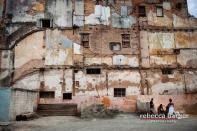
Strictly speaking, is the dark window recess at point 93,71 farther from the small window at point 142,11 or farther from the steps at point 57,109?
the small window at point 142,11

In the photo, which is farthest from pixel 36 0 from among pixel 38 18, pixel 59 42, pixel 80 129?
pixel 80 129

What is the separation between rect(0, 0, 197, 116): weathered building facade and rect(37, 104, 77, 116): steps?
76 centimetres

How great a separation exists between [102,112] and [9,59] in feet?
32.1

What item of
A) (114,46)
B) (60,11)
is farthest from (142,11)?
(60,11)

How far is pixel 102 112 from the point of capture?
1864 cm

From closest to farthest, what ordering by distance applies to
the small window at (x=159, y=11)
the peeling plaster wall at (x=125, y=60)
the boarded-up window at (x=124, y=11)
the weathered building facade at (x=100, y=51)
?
the weathered building facade at (x=100, y=51) → the peeling plaster wall at (x=125, y=60) → the boarded-up window at (x=124, y=11) → the small window at (x=159, y=11)

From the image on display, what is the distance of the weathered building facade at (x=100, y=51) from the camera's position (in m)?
22.4

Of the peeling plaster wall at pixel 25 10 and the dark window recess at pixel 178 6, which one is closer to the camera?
the peeling plaster wall at pixel 25 10

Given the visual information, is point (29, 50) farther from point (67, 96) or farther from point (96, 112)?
point (96, 112)

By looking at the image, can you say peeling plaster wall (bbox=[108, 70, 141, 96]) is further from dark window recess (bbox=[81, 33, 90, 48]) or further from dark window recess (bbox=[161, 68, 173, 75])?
dark window recess (bbox=[81, 33, 90, 48])

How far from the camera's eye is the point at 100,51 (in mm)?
23453

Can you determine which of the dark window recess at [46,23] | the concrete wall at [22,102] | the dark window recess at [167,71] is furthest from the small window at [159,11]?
the concrete wall at [22,102]

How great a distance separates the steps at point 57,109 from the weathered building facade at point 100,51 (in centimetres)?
76

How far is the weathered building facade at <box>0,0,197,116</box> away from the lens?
22422 millimetres
